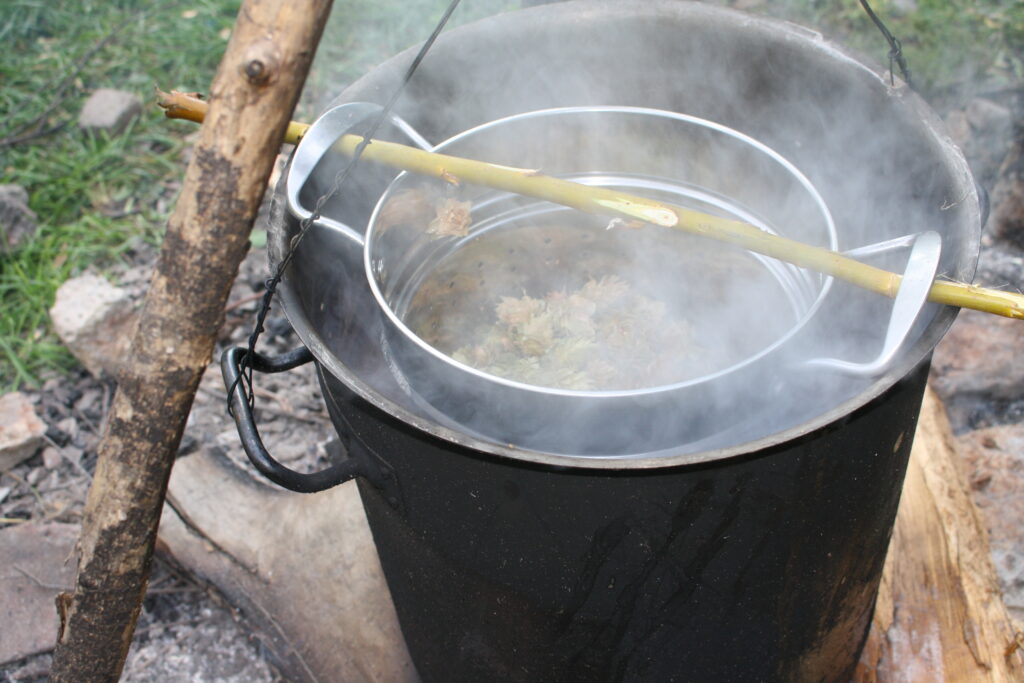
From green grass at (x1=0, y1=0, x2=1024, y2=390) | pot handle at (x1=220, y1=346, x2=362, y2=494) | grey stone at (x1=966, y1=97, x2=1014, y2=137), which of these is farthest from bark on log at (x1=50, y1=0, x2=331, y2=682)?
grey stone at (x1=966, y1=97, x2=1014, y2=137)

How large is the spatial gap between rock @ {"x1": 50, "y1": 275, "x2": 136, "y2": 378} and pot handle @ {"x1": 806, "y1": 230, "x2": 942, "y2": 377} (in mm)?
2289

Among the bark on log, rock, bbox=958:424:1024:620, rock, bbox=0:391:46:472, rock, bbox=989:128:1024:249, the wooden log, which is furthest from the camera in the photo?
rock, bbox=989:128:1024:249

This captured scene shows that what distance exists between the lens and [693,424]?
1278 millimetres

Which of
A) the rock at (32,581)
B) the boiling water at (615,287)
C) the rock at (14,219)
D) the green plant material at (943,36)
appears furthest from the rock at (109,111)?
the green plant material at (943,36)

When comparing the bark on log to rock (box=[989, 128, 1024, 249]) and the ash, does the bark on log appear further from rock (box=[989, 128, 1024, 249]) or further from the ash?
rock (box=[989, 128, 1024, 249])

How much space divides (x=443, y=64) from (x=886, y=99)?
3.11ft

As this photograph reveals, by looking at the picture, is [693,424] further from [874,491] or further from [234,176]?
[234,176]

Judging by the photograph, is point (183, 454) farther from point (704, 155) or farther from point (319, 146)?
point (704, 155)

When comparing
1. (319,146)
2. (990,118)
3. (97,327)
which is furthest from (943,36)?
(97,327)

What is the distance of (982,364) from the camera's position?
2.62 m

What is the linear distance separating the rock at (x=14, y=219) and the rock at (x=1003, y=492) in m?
3.30

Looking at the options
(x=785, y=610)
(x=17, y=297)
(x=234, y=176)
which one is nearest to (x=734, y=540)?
(x=785, y=610)

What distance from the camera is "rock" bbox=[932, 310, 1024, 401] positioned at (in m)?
2.61

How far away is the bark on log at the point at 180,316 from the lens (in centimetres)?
104
